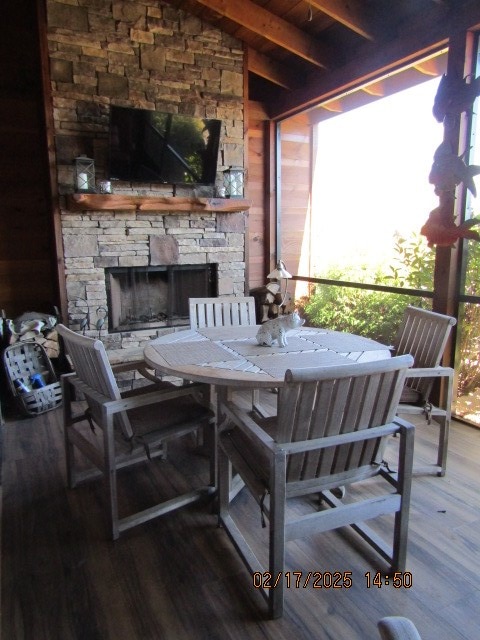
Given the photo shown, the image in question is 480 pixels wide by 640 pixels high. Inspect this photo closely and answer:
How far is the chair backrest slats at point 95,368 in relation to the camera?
1.82 metres

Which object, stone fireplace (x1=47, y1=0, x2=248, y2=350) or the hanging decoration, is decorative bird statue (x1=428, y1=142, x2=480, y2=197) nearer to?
the hanging decoration

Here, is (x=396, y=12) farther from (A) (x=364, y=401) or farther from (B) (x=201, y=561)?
(B) (x=201, y=561)

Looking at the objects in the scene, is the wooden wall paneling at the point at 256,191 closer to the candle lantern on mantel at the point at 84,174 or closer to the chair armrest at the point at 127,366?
the candle lantern on mantel at the point at 84,174

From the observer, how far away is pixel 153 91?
12.6ft

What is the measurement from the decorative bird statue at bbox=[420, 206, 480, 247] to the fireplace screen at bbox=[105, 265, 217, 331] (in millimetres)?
2549

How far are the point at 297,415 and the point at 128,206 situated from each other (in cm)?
280

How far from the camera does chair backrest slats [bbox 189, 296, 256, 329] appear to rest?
3014 mm

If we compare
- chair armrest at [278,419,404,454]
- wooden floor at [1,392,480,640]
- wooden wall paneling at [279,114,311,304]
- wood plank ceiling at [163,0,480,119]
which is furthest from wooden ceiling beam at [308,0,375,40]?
wooden floor at [1,392,480,640]

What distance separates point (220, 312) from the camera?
10.1 feet

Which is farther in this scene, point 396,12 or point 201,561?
point 396,12

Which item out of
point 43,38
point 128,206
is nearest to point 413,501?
point 128,206

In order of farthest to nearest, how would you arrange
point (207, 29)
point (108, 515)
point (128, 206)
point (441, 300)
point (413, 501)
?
1. point (207, 29)
2. point (128, 206)
3. point (441, 300)
4. point (413, 501)
5. point (108, 515)

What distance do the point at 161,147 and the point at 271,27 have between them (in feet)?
4.45

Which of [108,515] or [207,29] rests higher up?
[207,29]
